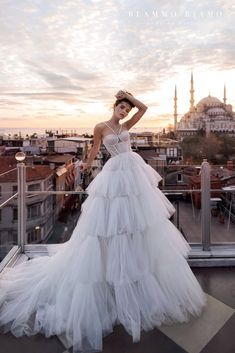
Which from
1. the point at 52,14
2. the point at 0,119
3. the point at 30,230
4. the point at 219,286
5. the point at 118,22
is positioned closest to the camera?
the point at 219,286

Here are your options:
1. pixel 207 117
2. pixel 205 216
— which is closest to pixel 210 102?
pixel 207 117

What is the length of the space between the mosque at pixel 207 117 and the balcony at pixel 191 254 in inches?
2088

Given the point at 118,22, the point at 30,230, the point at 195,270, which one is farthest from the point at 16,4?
the point at 195,270

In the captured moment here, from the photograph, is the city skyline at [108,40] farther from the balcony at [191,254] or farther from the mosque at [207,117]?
the mosque at [207,117]

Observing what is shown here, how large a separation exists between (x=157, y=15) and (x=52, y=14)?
6.45 ft

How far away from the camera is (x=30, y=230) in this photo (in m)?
3.21

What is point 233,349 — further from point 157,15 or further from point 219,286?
point 157,15

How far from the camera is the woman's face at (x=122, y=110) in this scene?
2148 mm

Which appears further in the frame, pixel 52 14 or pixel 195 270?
pixel 52 14

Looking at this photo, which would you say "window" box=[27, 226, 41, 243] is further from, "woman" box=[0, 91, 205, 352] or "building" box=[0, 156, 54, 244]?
"woman" box=[0, 91, 205, 352]

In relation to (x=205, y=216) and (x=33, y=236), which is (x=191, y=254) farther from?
(x=33, y=236)

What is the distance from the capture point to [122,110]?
2152mm

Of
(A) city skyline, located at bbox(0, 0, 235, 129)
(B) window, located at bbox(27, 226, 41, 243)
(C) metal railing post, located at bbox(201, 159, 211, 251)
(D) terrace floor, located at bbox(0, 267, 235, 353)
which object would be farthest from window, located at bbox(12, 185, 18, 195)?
(C) metal railing post, located at bbox(201, 159, 211, 251)

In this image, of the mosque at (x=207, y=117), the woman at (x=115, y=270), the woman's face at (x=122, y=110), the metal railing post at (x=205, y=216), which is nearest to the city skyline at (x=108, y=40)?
the woman's face at (x=122, y=110)
